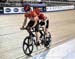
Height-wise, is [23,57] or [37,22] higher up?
[37,22]

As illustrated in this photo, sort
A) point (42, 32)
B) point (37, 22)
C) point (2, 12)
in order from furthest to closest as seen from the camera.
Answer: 1. point (2, 12)
2. point (42, 32)
3. point (37, 22)

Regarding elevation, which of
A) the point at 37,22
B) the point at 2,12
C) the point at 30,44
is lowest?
the point at 2,12

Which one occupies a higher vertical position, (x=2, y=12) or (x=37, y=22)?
(x=37, y=22)

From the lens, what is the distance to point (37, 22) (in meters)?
2.71

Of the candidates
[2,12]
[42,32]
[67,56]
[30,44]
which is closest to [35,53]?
[30,44]

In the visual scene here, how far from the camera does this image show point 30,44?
9.29 feet

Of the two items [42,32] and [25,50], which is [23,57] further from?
[42,32]

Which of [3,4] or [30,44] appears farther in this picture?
[3,4]

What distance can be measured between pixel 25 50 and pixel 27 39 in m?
0.14

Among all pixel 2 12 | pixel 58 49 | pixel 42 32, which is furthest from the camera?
pixel 2 12

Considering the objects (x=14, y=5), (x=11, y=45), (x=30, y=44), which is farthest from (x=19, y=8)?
(x=30, y=44)

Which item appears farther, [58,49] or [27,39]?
[58,49]

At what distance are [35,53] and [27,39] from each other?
0.21 meters

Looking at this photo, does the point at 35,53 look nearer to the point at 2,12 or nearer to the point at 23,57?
the point at 23,57
